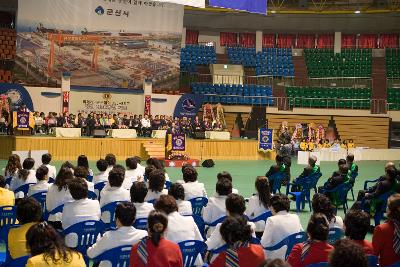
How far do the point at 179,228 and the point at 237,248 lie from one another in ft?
3.77

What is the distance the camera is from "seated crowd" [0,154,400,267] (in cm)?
390

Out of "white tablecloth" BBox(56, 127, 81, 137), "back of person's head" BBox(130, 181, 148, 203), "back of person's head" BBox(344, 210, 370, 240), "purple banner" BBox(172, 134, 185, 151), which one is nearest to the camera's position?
"back of person's head" BBox(344, 210, 370, 240)

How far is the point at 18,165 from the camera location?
30.4ft

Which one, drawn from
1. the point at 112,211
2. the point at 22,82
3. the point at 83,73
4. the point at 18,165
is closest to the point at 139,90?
the point at 83,73

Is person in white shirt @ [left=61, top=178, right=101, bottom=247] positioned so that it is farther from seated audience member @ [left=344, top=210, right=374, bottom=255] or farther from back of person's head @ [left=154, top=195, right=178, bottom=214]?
seated audience member @ [left=344, top=210, right=374, bottom=255]

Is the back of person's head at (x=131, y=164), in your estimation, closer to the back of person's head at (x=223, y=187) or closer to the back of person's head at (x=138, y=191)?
the back of person's head at (x=223, y=187)

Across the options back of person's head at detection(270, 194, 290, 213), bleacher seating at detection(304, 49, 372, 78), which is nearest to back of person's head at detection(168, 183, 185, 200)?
back of person's head at detection(270, 194, 290, 213)

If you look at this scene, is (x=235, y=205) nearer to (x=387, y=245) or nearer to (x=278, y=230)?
(x=278, y=230)

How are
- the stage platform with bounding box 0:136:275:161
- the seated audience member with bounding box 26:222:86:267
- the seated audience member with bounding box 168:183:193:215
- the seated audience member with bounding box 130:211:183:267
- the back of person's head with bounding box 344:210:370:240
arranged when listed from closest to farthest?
the seated audience member with bounding box 26:222:86:267, the seated audience member with bounding box 130:211:183:267, the back of person's head with bounding box 344:210:370:240, the seated audience member with bounding box 168:183:193:215, the stage platform with bounding box 0:136:275:161

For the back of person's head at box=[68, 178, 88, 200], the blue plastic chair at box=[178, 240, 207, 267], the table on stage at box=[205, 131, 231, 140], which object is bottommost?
the blue plastic chair at box=[178, 240, 207, 267]

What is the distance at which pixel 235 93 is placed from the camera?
2872cm

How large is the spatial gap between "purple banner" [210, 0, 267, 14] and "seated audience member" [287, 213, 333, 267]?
16.2 ft

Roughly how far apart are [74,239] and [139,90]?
71.0ft

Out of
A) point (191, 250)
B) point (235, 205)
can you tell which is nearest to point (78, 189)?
point (191, 250)
